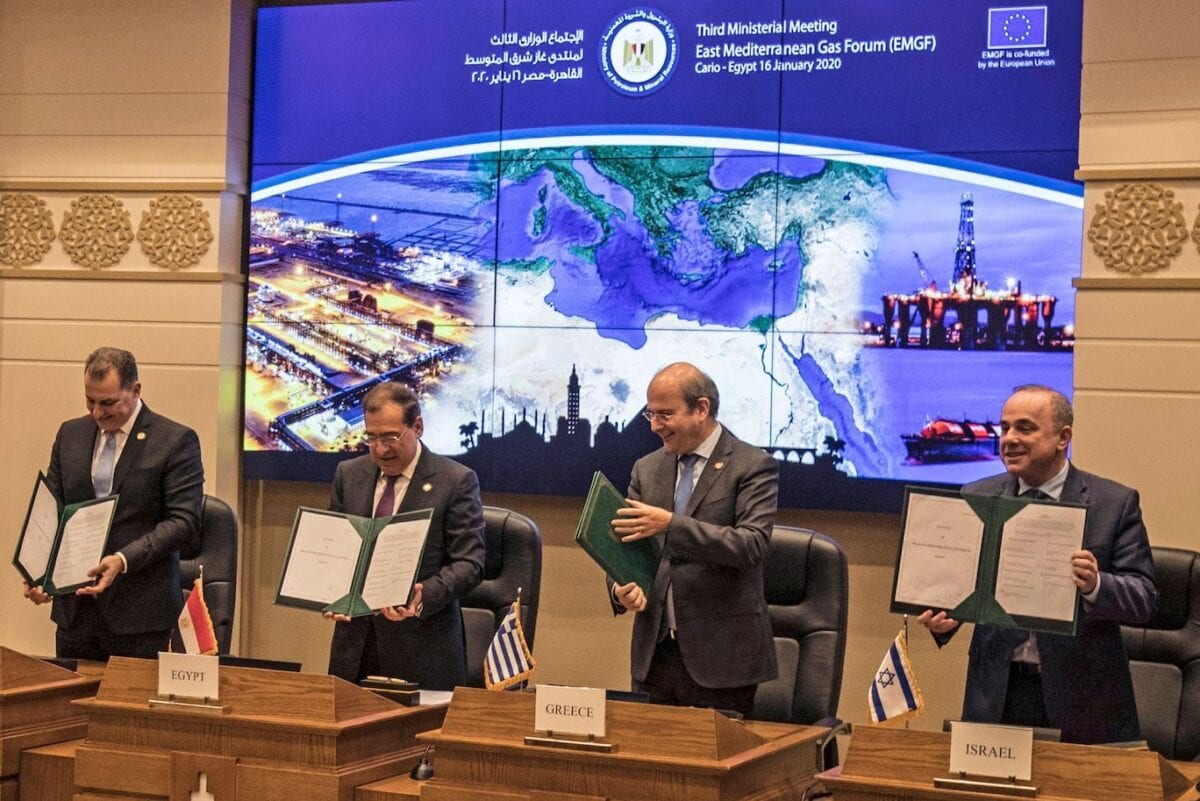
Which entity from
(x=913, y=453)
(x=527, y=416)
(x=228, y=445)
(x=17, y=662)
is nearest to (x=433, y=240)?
(x=527, y=416)

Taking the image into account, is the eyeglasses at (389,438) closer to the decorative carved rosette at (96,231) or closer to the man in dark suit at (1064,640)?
the man in dark suit at (1064,640)

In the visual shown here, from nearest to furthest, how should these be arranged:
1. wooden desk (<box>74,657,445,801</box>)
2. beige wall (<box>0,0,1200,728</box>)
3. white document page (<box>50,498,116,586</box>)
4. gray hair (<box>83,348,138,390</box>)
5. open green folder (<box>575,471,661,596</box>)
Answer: wooden desk (<box>74,657,445,801</box>)
open green folder (<box>575,471,661,596</box>)
white document page (<box>50,498,116,586</box>)
gray hair (<box>83,348,138,390</box>)
beige wall (<box>0,0,1200,728</box>)

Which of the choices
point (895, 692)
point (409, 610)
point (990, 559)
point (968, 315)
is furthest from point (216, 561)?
point (990, 559)

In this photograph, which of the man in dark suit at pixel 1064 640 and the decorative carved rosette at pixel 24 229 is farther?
the decorative carved rosette at pixel 24 229

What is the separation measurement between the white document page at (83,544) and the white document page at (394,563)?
0.91 m

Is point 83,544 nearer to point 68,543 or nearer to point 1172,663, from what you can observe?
point 68,543

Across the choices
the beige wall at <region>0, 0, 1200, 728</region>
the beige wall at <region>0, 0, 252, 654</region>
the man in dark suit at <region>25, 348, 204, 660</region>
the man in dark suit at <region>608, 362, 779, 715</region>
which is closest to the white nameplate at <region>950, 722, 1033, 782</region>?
the man in dark suit at <region>608, 362, 779, 715</region>

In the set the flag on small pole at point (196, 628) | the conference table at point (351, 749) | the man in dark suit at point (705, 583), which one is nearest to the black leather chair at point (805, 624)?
the man in dark suit at point (705, 583)

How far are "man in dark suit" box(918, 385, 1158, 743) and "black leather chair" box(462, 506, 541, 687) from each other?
4.98 ft

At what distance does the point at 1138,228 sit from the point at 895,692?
7.69ft

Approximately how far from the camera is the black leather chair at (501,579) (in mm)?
4816

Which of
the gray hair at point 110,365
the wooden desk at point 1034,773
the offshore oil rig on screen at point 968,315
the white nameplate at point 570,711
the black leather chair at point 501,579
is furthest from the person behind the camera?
the offshore oil rig on screen at point 968,315

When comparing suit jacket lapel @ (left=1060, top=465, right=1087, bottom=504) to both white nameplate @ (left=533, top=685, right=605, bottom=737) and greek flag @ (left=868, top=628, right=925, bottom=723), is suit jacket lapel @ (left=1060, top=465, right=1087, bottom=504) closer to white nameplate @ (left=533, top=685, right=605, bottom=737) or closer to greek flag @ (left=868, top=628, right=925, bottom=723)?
greek flag @ (left=868, top=628, right=925, bottom=723)

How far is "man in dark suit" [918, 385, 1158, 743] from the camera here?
3613 millimetres
